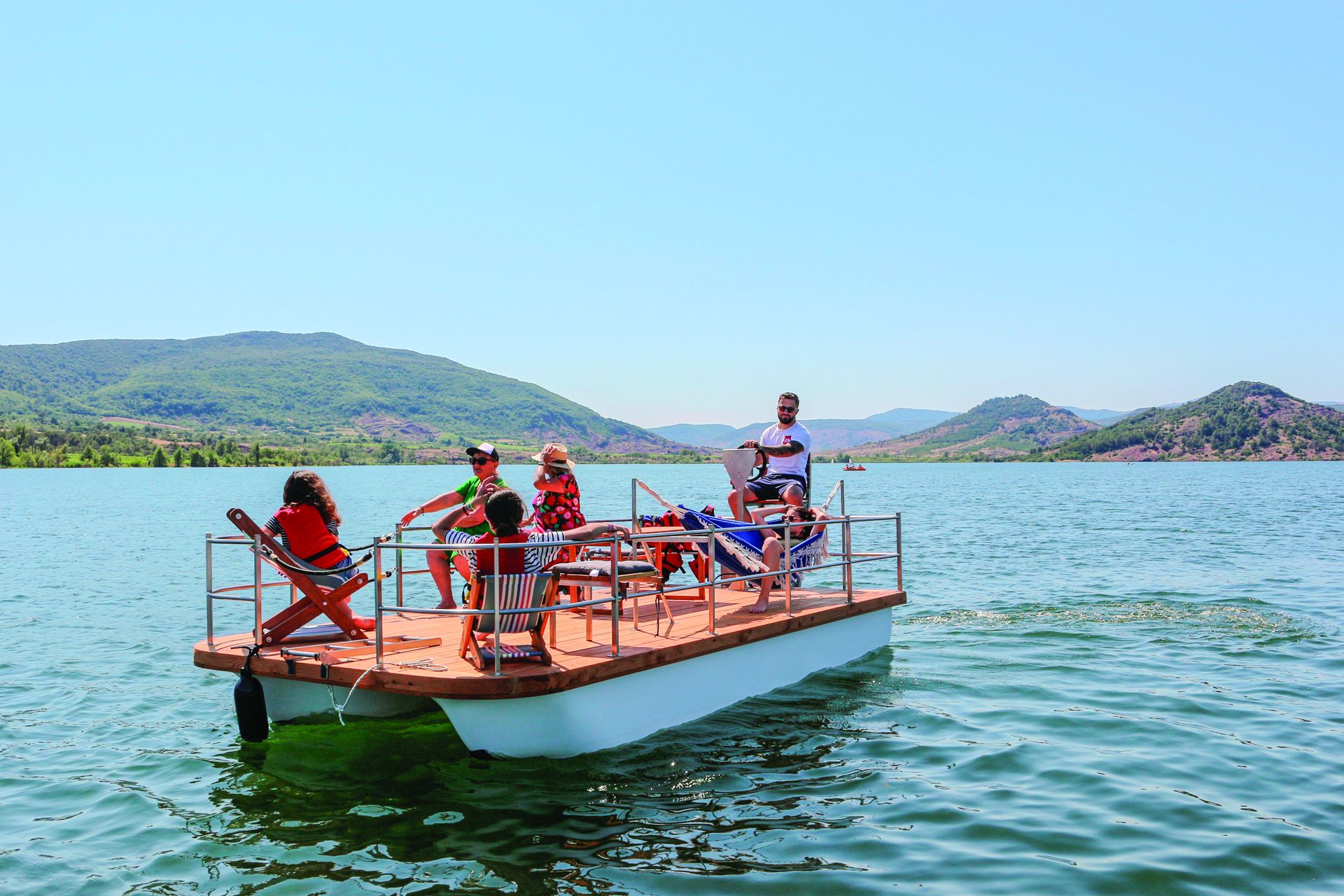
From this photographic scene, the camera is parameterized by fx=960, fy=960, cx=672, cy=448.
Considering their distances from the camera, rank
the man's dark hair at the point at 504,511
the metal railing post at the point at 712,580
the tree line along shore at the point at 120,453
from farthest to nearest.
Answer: the tree line along shore at the point at 120,453, the metal railing post at the point at 712,580, the man's dark hair at the point at 504,511

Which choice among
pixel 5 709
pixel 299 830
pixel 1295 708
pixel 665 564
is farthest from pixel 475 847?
pixel 1295 708

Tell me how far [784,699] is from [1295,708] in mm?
5312

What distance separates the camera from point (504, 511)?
7.04 m

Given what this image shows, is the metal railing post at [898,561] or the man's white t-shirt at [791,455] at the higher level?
the man's white t-shirt at [791,455]

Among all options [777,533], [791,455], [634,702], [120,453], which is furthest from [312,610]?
[120,453]

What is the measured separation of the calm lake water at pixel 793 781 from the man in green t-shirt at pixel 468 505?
1.44m

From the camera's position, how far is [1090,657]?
42.0 ft

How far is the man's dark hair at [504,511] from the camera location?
7031 mm

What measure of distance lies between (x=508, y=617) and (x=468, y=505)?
1.95 meters

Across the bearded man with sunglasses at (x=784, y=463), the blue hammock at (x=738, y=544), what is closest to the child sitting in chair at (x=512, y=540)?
the blue hammock at (x=738, y=544)

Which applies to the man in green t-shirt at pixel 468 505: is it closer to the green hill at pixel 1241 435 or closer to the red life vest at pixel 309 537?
the red life vest at pixel 309 537

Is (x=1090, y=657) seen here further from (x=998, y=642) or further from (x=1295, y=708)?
(x=1295, y=708)

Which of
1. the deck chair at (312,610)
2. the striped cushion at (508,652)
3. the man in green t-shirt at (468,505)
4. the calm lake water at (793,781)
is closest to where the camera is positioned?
the calm lake water at (793,781)

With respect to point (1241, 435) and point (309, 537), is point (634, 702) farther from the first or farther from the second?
point (1241, 435)
